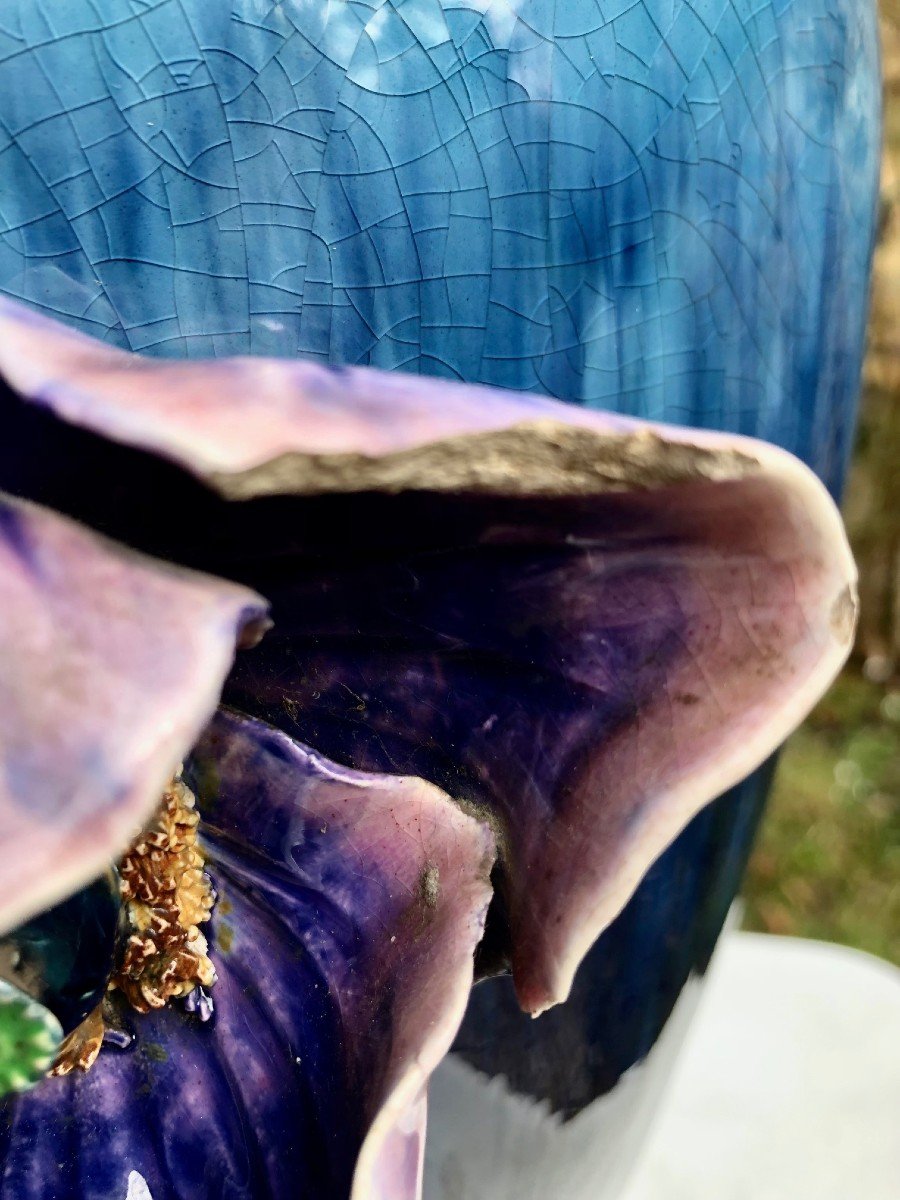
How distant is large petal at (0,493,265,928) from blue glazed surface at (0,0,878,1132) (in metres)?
0.11

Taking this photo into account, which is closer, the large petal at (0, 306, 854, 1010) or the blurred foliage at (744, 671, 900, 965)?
the large petal at (0, 306, 854, 1010)

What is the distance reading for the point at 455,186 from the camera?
36cm

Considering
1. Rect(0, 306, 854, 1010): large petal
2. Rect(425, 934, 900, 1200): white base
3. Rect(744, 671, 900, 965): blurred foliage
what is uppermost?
Rect(0, 306, 854, 1010): large petal

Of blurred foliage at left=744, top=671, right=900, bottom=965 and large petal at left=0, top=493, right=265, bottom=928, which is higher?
large petal at left=0, top=493, right=265, bottom=928

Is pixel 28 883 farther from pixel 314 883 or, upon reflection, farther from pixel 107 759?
pixel 314 883

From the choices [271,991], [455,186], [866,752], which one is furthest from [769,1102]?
[866,752]

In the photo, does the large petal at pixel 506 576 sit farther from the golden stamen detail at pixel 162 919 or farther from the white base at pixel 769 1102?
the white base at pixel 769 1102

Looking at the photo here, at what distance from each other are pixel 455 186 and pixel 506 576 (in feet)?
0.34

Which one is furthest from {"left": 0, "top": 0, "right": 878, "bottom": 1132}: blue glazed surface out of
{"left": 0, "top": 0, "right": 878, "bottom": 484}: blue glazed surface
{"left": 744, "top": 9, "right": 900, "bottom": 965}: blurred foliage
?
{"left": 744, "top": 9, "right": 900, "bottom": 965}: blurred foliage

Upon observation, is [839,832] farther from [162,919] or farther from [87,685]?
[87,685]

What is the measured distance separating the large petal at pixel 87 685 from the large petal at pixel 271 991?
0.49ft

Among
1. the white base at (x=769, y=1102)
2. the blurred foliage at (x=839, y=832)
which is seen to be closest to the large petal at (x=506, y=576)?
the white base at (x=769, y=1102)

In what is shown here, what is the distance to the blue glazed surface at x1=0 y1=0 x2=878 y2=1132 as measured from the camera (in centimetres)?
33

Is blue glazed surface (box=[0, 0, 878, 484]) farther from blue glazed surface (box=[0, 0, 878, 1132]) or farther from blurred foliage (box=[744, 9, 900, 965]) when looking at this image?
blurred foliage (box=[744, 9, 900, 965])
